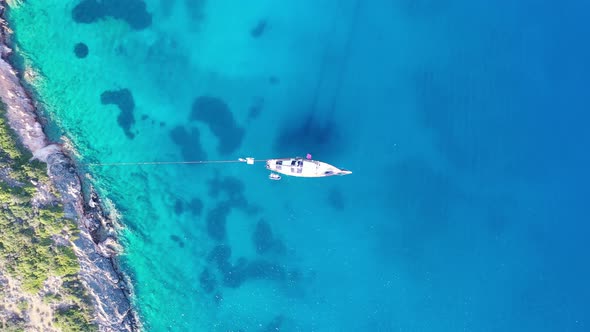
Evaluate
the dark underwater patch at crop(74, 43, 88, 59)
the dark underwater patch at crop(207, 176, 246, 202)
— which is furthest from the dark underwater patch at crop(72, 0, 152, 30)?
the dark underwater patch at crop(207, 176, 246, 202)

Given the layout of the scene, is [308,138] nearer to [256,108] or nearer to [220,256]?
[256,108]

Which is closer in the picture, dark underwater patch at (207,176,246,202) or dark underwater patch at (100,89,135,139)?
dark underwater patch at (100,89,135,139)

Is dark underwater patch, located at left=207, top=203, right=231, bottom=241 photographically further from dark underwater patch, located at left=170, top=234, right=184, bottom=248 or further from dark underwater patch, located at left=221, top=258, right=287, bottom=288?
dark underwater patch, located at left=221, top=258, right=287, bottom=288

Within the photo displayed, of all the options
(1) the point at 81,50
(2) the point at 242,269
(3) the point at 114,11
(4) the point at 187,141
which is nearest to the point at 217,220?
(2) the point at 242,269

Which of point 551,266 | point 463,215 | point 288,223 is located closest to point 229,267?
point 288,223

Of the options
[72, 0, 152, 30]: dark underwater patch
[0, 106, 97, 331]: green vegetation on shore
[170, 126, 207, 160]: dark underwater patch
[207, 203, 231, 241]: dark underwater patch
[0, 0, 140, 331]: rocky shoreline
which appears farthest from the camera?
[207, 203, 231, 241]: dark underwater patch

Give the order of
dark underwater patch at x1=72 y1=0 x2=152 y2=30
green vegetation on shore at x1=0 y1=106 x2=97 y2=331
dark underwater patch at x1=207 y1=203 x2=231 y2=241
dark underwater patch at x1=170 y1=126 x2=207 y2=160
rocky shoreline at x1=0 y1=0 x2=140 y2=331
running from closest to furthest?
green vegetation on shore at x1=0 y1=106 x2=97 y2=331
rocky shoreline at x1=0 y1=0 x2=140 y2=331
dark underwater patch at x1=72 y1=0 x2=152 y2=30
dark underwater patch at x1=170 y1=126 x2=207 y2=160
dark underwater patch at x1=207 y1=203 x2=231 y2=241

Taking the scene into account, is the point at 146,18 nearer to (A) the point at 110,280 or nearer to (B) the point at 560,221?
(A) the point at 110,280
